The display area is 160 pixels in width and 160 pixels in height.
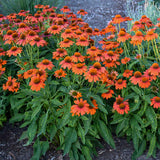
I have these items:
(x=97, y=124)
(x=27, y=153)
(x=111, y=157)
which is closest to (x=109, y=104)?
(x=97, y=124)

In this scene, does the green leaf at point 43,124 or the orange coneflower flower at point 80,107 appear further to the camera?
the green leaf at point 43,124

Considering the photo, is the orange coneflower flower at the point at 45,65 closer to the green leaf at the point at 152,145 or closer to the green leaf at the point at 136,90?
the green leaf at the point at 136,90

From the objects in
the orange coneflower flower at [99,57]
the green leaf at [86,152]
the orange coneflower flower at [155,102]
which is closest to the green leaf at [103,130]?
the green leaf at [86,152]

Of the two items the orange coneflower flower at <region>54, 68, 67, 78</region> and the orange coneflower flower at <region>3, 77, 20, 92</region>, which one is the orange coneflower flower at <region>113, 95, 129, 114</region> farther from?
the orange coneflower flower at <region>3, 77, 20, 92</region>

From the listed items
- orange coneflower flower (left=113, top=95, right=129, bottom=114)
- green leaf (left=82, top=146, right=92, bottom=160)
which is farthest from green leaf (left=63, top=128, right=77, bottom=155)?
orange coneflower flower (left=113, top=95, right=129, bottom=114)

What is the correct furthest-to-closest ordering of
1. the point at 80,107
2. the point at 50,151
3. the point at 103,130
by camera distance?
the point at 50,151
the point at 103,130
the point at 80,107

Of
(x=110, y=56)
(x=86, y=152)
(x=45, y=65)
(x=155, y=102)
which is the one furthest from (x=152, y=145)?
(x=45, y=65)

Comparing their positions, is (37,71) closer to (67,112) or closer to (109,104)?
(67,112)

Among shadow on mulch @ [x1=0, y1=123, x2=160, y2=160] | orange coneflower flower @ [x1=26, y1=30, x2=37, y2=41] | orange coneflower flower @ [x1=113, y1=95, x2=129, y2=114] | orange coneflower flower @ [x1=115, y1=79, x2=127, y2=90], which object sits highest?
orange coneflower flower @ [x1=26, y1=30, x2=37, y2=41]

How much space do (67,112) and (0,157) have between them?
1029 millimetres

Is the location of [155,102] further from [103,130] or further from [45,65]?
[45,65]

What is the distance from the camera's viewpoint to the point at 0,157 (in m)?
2.49

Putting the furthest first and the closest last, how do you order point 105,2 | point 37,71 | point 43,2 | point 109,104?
point 105,2 → point 43,2 → point 109,104 → point 37,71

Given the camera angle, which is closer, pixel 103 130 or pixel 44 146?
pixel 103 130
